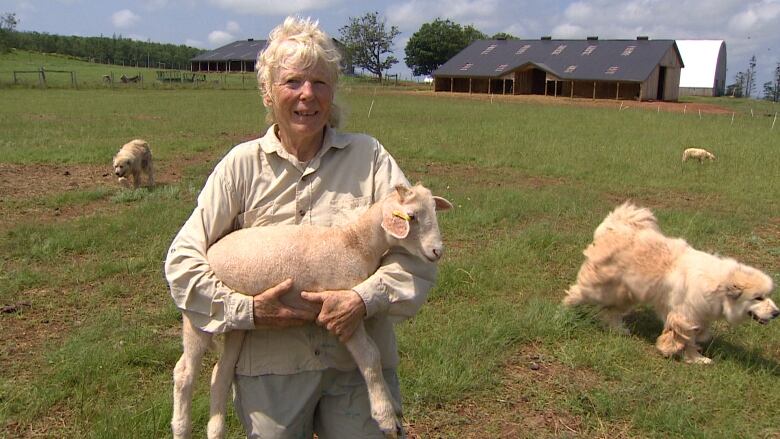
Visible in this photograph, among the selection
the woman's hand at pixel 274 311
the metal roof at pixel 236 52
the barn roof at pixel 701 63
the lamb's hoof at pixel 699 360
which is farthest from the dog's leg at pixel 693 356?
the metal roof at pixel 236 52

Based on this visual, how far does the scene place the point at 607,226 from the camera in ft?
19.3

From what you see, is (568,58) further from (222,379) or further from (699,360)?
(222,379)

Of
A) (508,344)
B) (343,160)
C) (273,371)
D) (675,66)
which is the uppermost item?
(675,66)

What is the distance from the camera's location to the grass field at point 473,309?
13.6 feet

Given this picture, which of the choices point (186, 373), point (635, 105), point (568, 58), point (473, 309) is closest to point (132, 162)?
point (473, 309)

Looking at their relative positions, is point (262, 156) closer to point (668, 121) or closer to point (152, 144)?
point (152, 144)

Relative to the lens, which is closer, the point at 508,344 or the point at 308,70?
the point at 308,70

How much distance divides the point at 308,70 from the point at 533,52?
180ft

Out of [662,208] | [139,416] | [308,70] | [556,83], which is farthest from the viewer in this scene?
[556,83]

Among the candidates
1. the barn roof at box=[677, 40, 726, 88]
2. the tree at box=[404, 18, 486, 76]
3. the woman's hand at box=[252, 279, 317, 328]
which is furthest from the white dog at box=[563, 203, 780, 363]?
the tree at box=[404, 18, 486, 76]

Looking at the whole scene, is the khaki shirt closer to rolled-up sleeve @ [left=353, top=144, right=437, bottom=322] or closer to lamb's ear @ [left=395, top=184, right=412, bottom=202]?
rolled-up sleeve @ [left=353, top=144, right=437, bottom=322]

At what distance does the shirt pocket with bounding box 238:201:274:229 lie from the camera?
109 inches

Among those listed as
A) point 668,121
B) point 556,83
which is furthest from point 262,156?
point 556,83

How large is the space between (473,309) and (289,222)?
3.31 m
